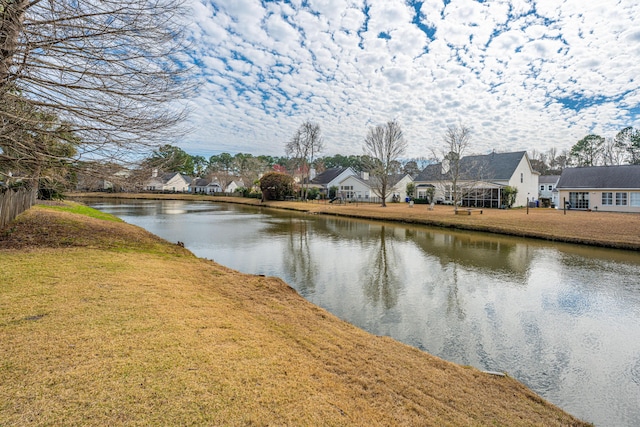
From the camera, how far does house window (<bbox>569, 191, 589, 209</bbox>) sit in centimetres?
2723

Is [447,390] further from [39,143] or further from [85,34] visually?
[39,143]

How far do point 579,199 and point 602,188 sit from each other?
1920mm

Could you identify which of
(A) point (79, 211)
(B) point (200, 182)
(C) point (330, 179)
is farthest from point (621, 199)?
(B) point (200, 182)

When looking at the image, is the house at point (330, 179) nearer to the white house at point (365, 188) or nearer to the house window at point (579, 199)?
the white house at point (365, 188)

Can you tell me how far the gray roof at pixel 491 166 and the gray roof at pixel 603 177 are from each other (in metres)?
4.38

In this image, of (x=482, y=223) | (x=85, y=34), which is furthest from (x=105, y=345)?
(x=482, y=223)

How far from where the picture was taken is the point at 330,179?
53219 millimetres

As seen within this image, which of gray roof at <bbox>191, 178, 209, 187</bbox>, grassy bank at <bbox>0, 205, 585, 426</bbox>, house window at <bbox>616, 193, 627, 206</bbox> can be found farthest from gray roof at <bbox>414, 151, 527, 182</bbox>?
gray roof at <bbox>191, 178, 209, 187</bbox>

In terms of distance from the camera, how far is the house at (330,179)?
2002 inches

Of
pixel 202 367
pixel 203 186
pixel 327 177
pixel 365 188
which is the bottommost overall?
pixel 202 367

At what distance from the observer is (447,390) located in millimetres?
3414

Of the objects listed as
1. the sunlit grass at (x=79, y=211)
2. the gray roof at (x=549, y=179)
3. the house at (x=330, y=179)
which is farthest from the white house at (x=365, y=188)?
the sunlit grass at (x=79, y=211)

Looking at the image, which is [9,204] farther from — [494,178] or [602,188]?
[602,188]

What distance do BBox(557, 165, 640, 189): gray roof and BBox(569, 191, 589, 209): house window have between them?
0.64 metres
